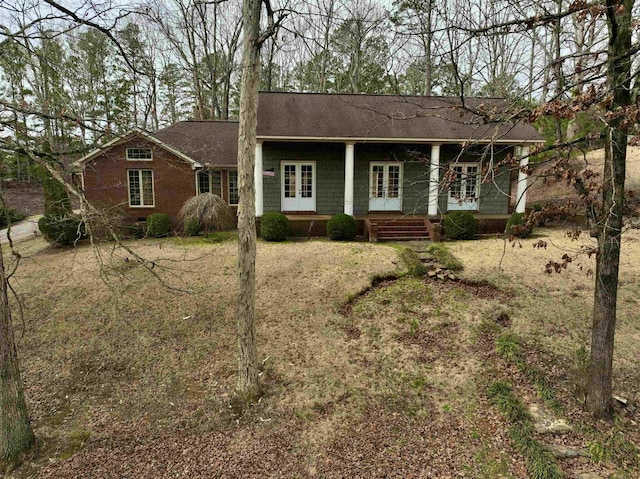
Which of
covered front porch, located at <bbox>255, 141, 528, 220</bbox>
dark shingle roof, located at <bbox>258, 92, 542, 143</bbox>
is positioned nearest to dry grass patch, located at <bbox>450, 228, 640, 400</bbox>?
covered front porch, located at <bbox>255, 141, 528, 220</bbox>

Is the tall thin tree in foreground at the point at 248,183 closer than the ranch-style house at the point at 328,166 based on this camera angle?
Yes

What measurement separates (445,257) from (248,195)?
7.29m

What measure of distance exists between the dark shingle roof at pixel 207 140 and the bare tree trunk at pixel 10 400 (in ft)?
40.6

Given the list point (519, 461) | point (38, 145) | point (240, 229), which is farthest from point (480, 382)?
point (38, 145)

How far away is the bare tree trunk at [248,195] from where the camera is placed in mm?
5504

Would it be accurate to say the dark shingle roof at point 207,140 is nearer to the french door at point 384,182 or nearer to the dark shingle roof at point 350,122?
the dark shingle roof at point 350,122

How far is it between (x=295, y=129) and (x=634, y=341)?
11.5 meters

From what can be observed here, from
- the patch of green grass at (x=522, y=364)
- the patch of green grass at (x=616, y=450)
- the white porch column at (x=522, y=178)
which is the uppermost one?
the white porch column at (x=522, y=178)

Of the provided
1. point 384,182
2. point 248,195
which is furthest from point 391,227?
point 248,195

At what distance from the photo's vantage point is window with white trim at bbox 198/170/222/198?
17.6 m

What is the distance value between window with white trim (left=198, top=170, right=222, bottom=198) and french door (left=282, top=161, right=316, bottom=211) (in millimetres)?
3732

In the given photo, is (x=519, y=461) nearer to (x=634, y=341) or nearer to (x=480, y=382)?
(x=480, y=382)

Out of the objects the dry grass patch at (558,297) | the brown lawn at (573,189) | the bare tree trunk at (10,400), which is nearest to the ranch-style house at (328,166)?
the dry grass patch at (558,297)

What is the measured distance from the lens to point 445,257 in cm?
1130
